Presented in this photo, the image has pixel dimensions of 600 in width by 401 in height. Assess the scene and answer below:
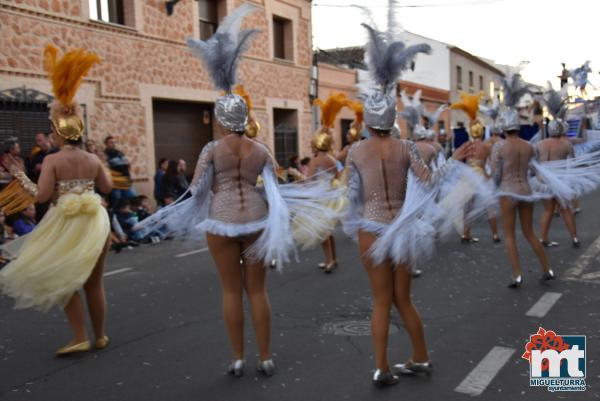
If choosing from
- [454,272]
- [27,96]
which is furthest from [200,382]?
[27,96]

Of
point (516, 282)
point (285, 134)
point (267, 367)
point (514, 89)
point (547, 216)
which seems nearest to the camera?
point (267, 367)

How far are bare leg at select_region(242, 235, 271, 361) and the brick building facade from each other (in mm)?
8471

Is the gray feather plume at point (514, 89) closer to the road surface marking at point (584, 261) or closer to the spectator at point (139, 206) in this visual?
the road surface marking at point (584, 261)

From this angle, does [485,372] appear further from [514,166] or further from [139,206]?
[139,206]

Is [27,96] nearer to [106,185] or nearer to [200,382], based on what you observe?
[106,185]

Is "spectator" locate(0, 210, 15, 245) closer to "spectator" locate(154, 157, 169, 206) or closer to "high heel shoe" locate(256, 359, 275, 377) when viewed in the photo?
"spectator" locate(154, 157, 169, 206)

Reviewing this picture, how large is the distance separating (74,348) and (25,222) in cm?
495

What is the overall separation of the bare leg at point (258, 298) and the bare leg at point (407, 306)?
0.92 metres

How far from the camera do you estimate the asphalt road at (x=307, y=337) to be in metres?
4.05

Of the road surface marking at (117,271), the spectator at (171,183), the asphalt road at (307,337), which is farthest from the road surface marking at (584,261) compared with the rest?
the spectator at (171,183)

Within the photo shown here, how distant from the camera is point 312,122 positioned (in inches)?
834

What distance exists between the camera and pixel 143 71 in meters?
14.3

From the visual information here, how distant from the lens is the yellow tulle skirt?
188 inches

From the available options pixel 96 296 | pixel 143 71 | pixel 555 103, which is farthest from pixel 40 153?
pixel 555 103
